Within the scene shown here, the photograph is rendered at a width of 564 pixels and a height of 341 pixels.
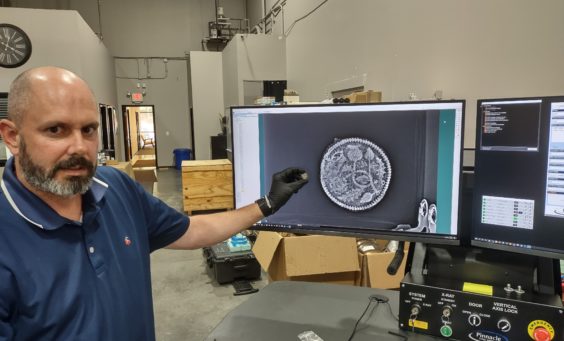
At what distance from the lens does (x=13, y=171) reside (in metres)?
0.93

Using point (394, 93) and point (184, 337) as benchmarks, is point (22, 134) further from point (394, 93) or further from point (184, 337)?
point (394, 93)

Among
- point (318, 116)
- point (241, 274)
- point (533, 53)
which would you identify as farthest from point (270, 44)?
point (318, 116)

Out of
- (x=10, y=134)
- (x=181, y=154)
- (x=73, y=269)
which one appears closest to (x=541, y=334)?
(x=73, y=269)

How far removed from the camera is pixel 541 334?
2.88 feet

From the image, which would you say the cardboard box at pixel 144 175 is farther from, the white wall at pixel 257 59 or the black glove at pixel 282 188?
the black glove at pixel 282 188

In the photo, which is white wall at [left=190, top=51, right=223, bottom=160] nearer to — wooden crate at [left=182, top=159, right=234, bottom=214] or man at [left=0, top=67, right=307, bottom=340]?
wooden crate at [left=182, top=159, right=234, bottom=214]

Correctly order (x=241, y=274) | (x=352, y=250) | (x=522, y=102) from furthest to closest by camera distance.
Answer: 1. (x=241, y=274)
2. (x=352, y=250)
3. (x=522, y=102)

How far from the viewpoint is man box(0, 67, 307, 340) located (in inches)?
32.0

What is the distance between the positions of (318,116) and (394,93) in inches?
106

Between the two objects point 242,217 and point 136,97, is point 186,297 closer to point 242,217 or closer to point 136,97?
point 242,217

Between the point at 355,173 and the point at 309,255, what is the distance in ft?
3.74

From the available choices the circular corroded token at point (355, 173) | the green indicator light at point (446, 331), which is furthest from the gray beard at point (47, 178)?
the green indicator light at point (446, 331)

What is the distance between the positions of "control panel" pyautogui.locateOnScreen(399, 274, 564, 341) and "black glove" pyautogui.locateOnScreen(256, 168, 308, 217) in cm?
38

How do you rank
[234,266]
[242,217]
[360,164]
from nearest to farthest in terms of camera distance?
[360,164], [242,217], [234,266]
